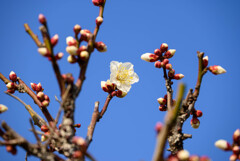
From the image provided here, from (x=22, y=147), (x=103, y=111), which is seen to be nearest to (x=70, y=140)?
(x=22, y=147)

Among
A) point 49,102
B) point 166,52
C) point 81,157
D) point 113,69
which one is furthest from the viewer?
point 113,69

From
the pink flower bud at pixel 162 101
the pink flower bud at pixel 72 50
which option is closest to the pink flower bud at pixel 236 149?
the pink flower bud at pixel 162 101

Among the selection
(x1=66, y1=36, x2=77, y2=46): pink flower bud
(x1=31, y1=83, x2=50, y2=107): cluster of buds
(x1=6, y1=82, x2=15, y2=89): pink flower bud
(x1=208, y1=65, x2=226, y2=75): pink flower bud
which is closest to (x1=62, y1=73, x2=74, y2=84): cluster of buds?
(x1=66, y1=36, x2=77, y2=46): pink flower bud

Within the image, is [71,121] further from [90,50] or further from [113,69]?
[113,69]

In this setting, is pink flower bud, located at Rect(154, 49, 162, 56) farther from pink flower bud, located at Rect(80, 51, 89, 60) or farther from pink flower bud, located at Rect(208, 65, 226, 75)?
pink flower bud, located at Rect(80, 51, 89, 60)

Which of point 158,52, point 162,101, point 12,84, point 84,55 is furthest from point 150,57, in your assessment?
point 12,84

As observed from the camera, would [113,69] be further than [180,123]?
Yes
